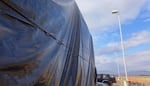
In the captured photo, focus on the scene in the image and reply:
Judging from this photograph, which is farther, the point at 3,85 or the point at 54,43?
the point at 54,43

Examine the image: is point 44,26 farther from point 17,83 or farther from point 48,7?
point 17,83

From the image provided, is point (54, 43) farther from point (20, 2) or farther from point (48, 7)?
point (20, 2)

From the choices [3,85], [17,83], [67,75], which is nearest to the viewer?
[3,85]

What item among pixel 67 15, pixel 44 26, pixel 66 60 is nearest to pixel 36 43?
pixel 44 26

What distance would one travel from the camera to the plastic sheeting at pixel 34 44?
1670 millimetres

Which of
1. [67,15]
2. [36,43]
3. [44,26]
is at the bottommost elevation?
[36,43]

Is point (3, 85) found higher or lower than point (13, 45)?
lower

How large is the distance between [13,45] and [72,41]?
6.35ft

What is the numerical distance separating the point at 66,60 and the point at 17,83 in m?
1.44

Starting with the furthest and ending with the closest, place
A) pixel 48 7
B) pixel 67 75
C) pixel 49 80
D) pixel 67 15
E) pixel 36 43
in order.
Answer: pixel 67 15
pixel 67 75
pixel 48 7
pixel 49 80
pixel 36 43

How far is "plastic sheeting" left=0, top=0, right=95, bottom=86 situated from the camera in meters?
1.67

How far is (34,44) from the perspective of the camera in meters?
2.10

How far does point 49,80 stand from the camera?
92.6 inches

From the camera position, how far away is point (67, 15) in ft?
11.4
